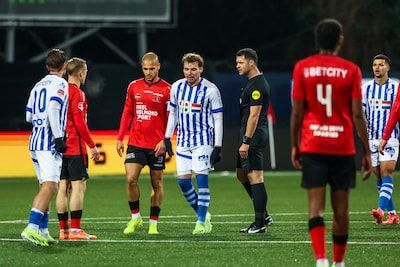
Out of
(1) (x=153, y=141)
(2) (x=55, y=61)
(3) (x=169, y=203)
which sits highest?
(2) (x=55, y=61)

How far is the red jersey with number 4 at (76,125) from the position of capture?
14.0 meters

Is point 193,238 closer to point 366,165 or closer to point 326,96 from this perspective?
point 366,165

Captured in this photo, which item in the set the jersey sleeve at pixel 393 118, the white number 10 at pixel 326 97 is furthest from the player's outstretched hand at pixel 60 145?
the jersey sleeve at pixel 393 118

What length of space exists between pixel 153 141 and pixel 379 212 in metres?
2.95

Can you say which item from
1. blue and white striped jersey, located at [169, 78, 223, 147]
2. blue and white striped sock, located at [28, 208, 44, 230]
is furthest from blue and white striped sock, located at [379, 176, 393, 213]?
blue and white striped sock, located at [28, 208, 44, 230]

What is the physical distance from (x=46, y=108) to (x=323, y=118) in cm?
347

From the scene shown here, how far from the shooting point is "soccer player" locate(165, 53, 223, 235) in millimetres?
14906

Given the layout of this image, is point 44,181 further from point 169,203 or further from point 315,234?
point 169,203

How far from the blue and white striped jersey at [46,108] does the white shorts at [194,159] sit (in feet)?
6.88

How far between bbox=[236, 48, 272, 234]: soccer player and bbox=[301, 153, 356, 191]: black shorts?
370 centimetres

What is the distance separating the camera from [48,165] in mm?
13281

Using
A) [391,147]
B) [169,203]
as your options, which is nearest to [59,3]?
[169,203]

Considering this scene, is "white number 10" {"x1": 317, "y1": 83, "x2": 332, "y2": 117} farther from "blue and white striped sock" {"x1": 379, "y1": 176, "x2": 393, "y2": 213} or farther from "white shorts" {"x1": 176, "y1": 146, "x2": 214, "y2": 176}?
"blue and white striped sock" {"x1": 379, "y1": 176, "x2": 393, "y2": 213}

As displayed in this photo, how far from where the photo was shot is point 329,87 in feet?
35.9
